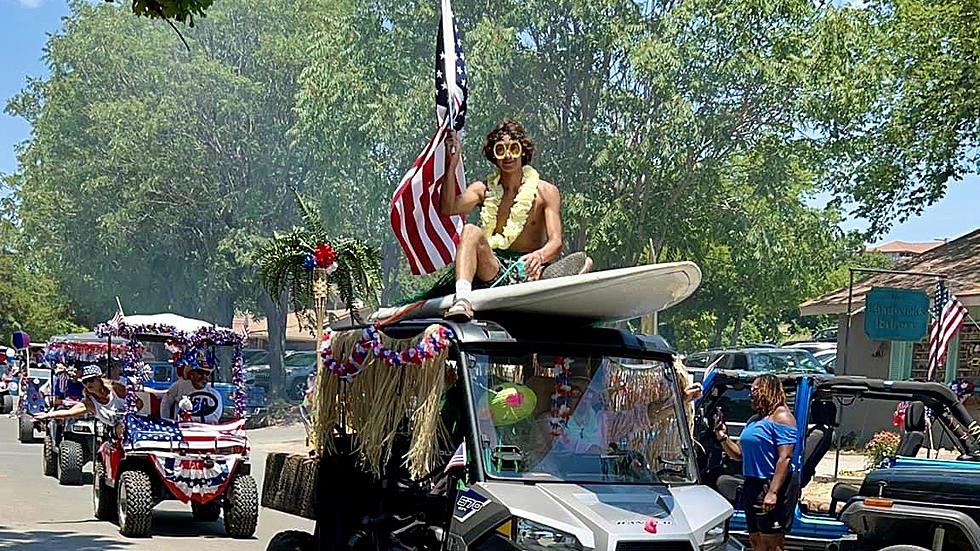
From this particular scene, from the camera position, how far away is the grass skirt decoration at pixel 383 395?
603cm

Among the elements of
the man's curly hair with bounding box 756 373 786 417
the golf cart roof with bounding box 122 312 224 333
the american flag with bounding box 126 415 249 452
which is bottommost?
the american flag with bounding box 126 415 249 452

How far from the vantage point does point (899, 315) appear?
1605cm

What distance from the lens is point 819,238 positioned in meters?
27.1

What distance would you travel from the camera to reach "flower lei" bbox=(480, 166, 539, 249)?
7070 millimetres

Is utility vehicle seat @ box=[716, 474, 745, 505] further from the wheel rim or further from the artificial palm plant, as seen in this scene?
the wheel rim

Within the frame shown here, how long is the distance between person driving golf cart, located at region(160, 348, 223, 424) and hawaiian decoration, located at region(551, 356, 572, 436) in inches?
304

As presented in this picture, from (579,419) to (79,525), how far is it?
8290mm

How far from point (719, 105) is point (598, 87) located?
232 centimetres

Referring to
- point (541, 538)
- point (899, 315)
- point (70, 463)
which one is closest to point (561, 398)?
point (541, 538)

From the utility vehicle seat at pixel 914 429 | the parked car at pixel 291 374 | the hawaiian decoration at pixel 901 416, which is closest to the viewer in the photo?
the utility vehicle seat at pixel 914 429

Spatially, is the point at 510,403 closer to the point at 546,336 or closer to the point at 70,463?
the point at 546,336

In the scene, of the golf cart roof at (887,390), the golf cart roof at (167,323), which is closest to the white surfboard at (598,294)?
the golf cart roof at (887,390)

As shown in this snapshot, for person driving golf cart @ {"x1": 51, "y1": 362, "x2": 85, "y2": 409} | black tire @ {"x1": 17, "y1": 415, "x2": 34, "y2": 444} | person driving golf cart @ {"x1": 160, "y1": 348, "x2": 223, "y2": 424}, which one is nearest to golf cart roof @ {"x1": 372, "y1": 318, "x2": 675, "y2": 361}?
person driving golf cart @ {"x1": 160, "y1": 348, "x2": 223, "y2": 424}

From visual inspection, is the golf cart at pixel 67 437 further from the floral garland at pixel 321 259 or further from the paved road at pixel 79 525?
the floral garland at pixel 321 259
